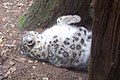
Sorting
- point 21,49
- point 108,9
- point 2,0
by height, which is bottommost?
point 21,49

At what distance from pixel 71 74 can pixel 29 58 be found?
0.62 m

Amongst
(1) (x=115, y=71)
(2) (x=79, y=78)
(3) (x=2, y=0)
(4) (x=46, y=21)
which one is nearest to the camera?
(1) (x=115, y=71)

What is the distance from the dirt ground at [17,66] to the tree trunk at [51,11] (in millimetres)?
242

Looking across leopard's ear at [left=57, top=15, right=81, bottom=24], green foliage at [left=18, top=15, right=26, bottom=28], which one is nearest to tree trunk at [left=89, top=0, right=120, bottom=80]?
leopard's ear at [left=57, top=15, right=81, bottom=24]

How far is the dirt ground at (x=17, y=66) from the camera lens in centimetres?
356

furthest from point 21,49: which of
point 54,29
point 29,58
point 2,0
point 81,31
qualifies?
point 2,0

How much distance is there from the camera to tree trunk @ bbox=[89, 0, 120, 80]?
2.25 metres

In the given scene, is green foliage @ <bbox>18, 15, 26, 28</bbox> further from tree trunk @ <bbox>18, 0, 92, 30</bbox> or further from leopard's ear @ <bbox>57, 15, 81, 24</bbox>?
leopard's ear @ <bbox>57, 15, 81, 24</bbox>

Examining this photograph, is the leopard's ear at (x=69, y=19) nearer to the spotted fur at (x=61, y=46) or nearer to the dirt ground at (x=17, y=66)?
the spotted fur at (x=61, y=46)

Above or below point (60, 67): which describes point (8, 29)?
above

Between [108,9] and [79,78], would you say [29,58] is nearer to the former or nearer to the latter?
[79,78]

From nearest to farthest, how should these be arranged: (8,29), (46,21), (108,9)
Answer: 1. (108,9)
2. (46,21)
3. (8,29)

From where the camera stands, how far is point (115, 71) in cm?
242

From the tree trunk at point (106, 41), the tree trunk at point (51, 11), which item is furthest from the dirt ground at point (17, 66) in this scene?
the tree trunk at point (106, 41)
